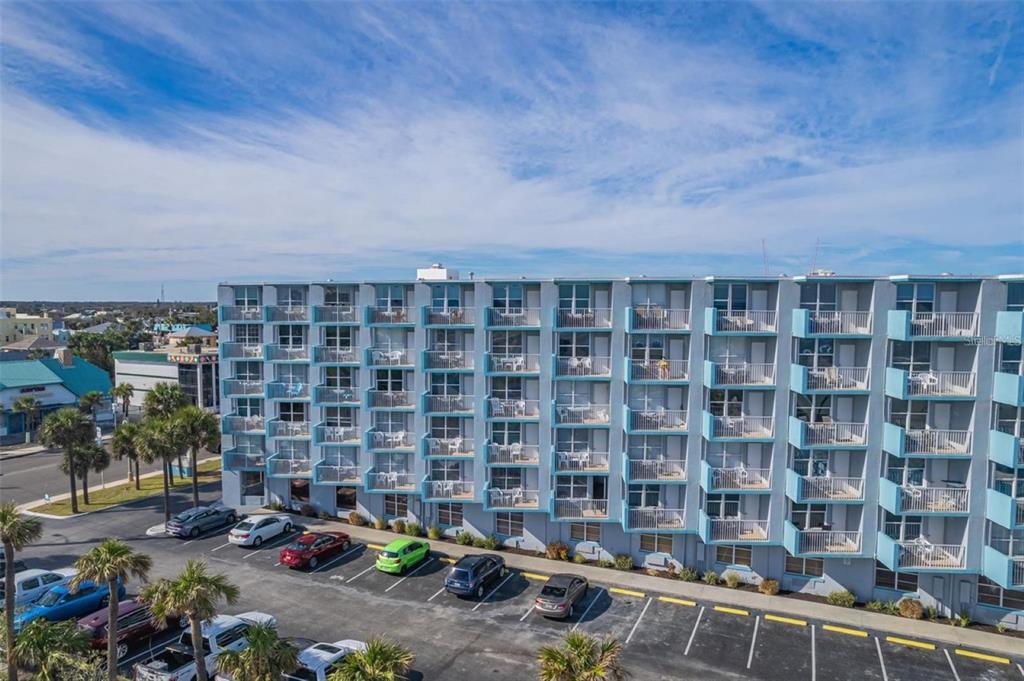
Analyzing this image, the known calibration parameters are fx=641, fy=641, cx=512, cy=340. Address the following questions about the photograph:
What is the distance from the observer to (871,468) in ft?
102

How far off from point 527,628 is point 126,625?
1695 cm

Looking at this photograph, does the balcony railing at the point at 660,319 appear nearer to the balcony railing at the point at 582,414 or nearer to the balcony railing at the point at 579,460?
the balcony railing at the point at 582,414

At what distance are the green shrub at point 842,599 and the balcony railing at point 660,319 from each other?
15011 mm

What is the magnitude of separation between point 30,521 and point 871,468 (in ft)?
120

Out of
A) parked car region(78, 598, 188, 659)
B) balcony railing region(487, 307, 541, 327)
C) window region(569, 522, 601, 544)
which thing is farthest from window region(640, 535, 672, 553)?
parked car region(78, 598, 188, 659)

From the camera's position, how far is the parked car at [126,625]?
26328 mm

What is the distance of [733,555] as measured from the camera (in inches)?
1342

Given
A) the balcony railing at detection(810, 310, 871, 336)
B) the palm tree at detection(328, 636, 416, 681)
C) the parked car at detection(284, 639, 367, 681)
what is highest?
the balcony railing at detection(810, 310, 871, 336)

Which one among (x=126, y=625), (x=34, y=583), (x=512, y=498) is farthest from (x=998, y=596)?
(x=34, y=583)

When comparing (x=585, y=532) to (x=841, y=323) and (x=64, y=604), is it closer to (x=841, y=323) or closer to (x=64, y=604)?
(x=841, y=323)

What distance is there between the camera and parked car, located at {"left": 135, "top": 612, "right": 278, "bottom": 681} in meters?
23.4

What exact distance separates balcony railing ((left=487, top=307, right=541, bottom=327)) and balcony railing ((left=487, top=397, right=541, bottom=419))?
4.40 metres

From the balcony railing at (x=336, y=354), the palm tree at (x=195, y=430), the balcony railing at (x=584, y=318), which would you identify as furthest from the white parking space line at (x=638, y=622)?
the palm tree at (x=195, y=430)

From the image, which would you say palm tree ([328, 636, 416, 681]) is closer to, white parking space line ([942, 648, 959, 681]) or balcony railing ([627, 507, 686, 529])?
balcony railing ([627, 507, 686, 529])
